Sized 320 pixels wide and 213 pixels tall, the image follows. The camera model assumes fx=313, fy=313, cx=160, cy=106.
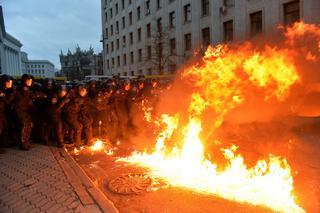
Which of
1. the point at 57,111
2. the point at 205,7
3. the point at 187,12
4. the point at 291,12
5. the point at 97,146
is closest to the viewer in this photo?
the point at 57,111

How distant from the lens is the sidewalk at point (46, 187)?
4741 millimetres

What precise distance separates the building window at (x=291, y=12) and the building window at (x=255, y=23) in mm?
2119

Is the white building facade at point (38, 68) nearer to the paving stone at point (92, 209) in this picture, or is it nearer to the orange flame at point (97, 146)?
the orange flame at point (97, 146)

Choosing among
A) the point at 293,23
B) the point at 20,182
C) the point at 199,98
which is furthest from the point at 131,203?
the point at 293,23

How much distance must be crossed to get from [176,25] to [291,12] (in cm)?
1415

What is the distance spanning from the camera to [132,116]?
10.4 m

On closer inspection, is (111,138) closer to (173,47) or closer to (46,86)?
(46,86)

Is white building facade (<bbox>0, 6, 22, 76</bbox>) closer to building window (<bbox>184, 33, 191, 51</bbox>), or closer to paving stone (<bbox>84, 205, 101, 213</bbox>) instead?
building window (<bbox>184, 33, 191, 51</bbox>)

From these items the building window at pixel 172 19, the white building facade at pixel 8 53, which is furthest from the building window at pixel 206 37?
the white building facade at pixel 8 53

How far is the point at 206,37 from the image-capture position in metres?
26.9

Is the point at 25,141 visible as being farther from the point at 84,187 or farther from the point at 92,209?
the point at 92,209

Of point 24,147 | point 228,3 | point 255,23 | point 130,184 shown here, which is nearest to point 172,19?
point 228,3

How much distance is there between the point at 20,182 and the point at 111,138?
4413mm

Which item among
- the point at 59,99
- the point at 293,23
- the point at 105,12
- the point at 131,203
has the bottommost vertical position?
the point at 131,203
